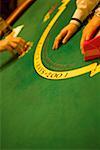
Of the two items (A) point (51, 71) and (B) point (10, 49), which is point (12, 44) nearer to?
(B) point (10, 49)

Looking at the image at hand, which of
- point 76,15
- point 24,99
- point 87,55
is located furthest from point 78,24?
point 24,99

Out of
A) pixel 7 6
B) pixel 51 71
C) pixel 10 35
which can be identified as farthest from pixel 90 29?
pixel 7 6

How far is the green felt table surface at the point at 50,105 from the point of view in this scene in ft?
2.66

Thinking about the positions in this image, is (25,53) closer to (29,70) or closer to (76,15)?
(29,70)

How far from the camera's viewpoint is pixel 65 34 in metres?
1.16

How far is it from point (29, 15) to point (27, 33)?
0.67ft

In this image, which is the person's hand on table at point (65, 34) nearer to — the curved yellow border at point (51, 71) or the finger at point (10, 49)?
the curved yellow border at point (51, 71)

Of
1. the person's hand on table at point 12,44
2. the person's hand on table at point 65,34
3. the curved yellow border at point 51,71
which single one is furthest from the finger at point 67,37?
the person's hand on table at point 12,44

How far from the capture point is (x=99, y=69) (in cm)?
92

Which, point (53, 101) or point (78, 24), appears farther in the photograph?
point (78, 24)

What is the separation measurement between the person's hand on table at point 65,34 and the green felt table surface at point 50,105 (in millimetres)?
21

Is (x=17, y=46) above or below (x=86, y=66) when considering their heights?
above

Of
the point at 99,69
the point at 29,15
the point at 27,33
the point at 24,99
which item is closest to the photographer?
the point at 99,69

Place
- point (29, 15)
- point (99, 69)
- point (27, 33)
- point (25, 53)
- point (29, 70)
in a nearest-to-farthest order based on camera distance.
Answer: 1. point (99, 69)
2. point (29, 70)
3. point (25, 53)
4. point (27, 33)
5. point (29, 15)
